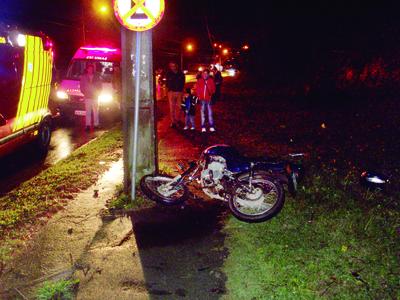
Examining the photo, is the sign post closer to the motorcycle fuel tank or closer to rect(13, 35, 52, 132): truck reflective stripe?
the motorcycle fuel tank

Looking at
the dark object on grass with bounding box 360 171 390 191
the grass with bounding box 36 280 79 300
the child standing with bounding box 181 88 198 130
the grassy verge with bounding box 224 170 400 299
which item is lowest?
the grass with bounding box 36 280 79 300

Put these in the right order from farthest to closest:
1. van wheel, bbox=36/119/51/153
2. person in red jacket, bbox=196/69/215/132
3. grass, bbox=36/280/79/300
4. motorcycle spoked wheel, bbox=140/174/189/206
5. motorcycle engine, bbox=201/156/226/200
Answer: person in red jacket, bbox=196/69/215/132 → van wheel, bbox=36/119/51/153 → motorcycle spoked wheel, bbox=140/174/189/206 → motorcycle engine, bbox=201/156/226/200 → grass, bbox=36/280/79/300

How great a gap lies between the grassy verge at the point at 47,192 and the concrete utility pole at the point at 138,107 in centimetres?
122

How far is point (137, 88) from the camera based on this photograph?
221 inches

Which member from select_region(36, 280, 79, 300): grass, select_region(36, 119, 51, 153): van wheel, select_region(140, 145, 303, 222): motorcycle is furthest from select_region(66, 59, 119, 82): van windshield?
select_region(36, 280, 79, 300): grass

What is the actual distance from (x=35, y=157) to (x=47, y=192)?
287 cm

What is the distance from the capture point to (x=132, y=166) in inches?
235

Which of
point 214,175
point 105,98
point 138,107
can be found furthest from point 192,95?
point 214,175

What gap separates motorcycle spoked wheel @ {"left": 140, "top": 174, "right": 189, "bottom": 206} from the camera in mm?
5762

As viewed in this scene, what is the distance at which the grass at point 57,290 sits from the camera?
12.7 ft

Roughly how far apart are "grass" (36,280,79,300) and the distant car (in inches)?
150

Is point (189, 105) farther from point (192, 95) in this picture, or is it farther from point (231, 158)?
point (231, 158)

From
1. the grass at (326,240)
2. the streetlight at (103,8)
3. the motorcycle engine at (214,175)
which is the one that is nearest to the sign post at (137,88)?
the motorcycle engine at (214,175)

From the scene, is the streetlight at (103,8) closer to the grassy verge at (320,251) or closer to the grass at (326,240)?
the grass at (326,240)
